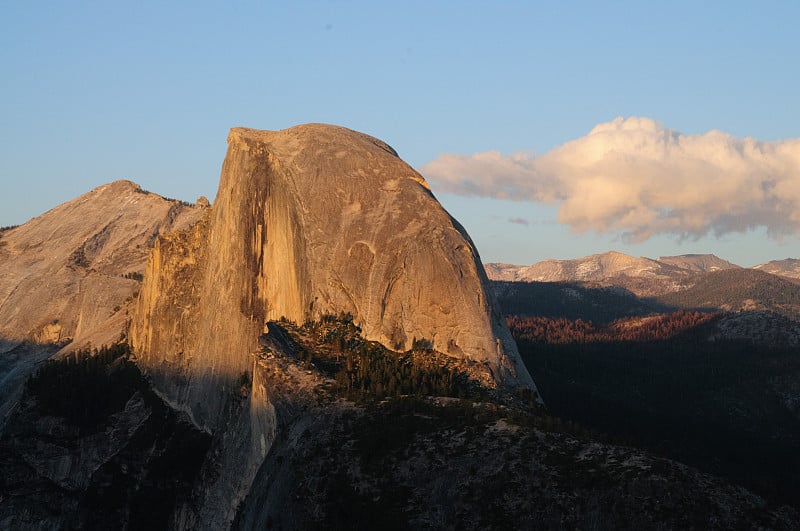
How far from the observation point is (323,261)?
111m

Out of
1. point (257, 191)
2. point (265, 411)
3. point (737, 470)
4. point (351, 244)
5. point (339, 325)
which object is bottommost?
point (737, 470)

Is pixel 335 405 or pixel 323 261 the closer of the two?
pixel 335 405

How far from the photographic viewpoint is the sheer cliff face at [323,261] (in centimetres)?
10575

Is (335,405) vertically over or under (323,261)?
under

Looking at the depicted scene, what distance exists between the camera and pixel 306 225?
375 feet

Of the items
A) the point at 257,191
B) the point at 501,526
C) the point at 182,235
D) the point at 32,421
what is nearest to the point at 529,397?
the point at 501,526

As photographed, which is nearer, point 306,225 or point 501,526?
point 501,526

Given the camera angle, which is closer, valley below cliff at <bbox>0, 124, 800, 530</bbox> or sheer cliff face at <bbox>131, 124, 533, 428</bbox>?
valley below cliff at <bbox>0, 124, 800, 530</bbox>

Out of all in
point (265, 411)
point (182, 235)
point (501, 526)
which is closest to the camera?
point (501, 526)

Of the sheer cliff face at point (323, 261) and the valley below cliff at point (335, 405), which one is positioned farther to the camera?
the sheer cliff face at point (323, 261)

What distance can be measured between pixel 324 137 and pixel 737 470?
66050 millimetres

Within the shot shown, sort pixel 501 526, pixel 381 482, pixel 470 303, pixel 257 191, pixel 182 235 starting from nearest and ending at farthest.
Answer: pixel 501 526 < pixel 381 482 < pixel 470 303 < pixel 257 191 < pixel 182 235

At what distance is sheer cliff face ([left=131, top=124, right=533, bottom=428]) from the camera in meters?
106

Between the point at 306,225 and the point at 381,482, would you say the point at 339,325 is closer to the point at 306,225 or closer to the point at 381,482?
the point at 306,225
